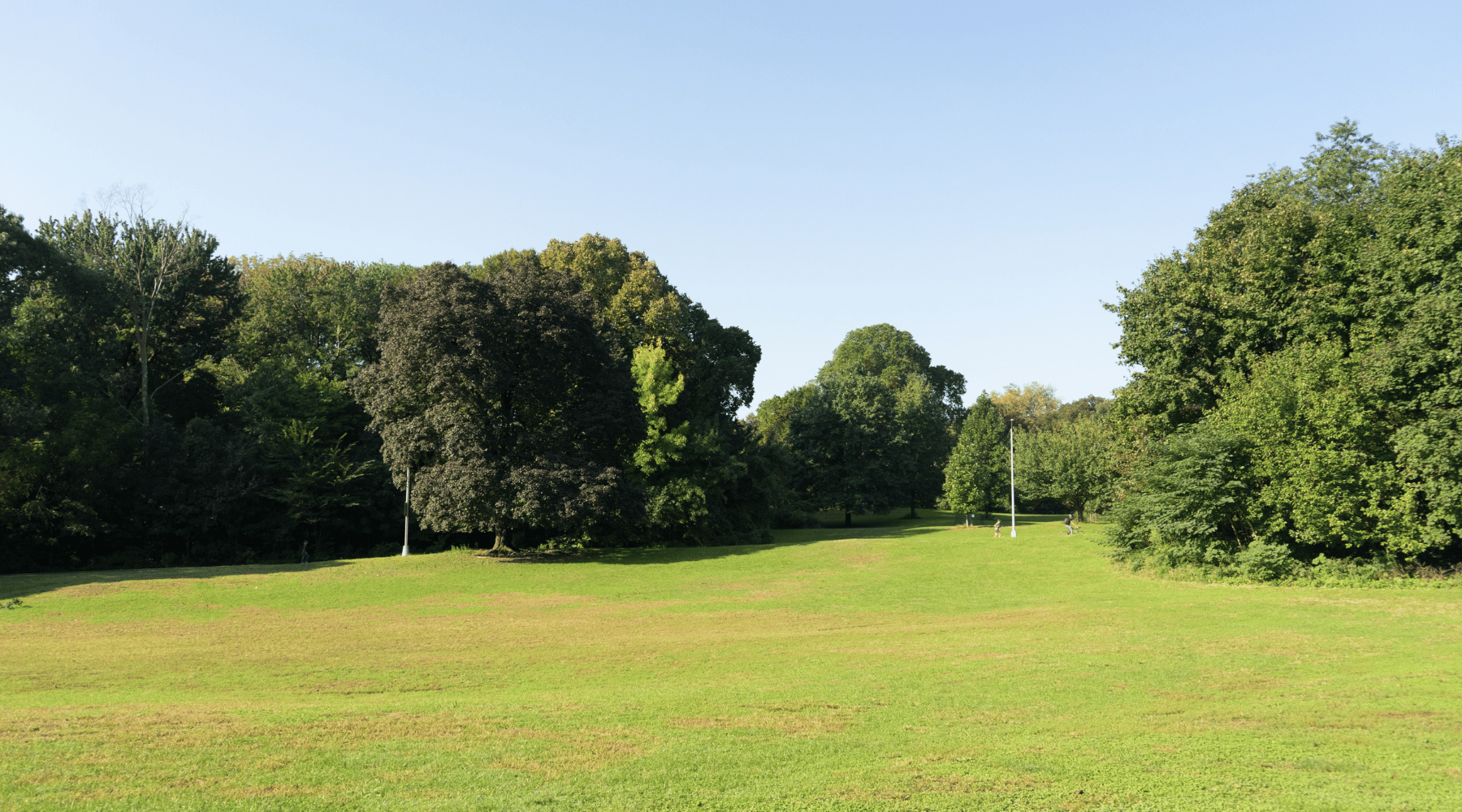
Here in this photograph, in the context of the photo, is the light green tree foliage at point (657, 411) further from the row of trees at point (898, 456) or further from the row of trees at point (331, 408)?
the row of trees at point (898, 456)

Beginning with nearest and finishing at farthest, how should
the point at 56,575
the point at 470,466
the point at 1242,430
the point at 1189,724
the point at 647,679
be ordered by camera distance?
the point at 1189,724, the point at 647,679, the point at 1242,430, the point at 56,575, the point at 470,466

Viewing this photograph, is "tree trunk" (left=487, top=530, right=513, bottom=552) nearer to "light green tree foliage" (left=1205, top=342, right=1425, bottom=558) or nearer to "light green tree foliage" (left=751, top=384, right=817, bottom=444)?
"light green tree foliage" (left=1205, top=342, right=1425, bottom=558)

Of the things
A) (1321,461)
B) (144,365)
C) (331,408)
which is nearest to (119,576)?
(331,408)

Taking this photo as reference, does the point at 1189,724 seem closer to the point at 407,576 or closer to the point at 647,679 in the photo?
the point at 647,679

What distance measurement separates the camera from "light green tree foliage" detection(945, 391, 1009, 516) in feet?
204

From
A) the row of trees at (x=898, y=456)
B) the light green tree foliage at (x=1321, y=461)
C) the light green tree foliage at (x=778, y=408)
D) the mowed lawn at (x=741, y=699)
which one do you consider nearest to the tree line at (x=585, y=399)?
the light green tree foliage at (x=1321, y=461)

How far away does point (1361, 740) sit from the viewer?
9.95 m

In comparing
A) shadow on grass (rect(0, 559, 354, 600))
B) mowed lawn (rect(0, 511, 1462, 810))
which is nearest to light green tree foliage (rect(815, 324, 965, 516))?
mowed lawn (rect(0, 511, 1462, 810))

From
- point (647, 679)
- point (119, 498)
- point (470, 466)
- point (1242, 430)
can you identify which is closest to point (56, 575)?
point (119, 498)

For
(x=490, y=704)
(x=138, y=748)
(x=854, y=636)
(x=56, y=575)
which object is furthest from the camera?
(x=56, y=575)

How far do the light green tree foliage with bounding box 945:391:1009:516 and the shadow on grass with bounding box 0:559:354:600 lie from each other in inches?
1693

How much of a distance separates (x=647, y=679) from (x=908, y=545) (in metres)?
32.3

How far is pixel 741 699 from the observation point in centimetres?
1335

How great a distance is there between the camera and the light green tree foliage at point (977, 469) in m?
62.2
